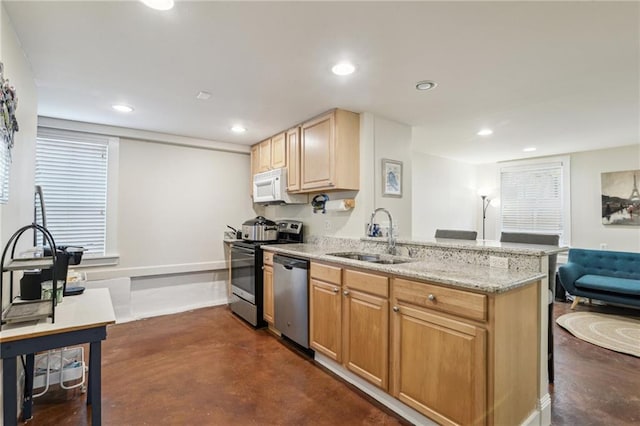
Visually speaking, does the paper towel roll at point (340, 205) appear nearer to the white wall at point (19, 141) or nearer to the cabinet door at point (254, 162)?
the cabinet door at point (254, 162)

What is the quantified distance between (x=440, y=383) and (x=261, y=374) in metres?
1.45

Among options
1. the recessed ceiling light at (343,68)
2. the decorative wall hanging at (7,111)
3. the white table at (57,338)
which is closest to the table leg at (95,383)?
the white table at (57,338)

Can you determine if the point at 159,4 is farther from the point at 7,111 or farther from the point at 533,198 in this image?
the point at 533,198

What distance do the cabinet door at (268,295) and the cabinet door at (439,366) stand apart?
1.67m

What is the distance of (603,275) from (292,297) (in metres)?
4.34

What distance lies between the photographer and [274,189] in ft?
12.8

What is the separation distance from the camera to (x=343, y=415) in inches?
79.2

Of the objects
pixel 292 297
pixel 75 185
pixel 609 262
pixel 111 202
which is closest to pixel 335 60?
pixel 292 297

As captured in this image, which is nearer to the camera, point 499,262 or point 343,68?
point 499,262

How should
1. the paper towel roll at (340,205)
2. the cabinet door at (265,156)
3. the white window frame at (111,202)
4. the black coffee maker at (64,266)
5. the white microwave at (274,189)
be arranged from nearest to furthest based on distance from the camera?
the black coffee maker at (64,266) < the paper towel roll at (340,205) < the white window frame at (111,202) < the white microwave at (274,189) < the cabinet door at (265,156)

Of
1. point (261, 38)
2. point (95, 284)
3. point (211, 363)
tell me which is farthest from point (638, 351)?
point (95, 284)

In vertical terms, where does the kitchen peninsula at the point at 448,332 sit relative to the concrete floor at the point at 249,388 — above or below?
above

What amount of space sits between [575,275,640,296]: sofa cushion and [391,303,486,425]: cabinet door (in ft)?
11.5

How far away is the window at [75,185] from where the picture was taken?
136 inches
